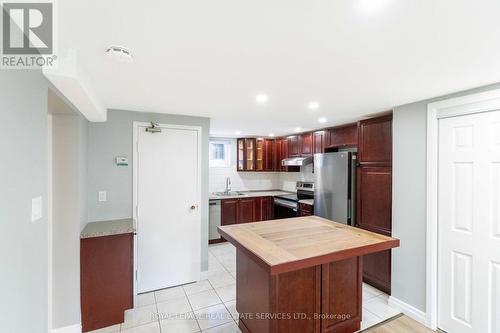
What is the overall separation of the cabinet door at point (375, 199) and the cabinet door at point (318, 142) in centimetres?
108

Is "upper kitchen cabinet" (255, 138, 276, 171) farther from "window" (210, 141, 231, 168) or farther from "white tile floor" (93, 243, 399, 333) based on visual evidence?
"white tile floor" (93, 243, 399, 333)

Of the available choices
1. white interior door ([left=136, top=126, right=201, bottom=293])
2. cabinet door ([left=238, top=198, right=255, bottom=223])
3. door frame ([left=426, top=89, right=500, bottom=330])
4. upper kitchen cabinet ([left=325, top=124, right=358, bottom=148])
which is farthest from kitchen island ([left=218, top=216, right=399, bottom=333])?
cabinet door ([left=238, top=198, right=255, bottom=223])

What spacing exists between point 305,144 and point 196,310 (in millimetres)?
3299

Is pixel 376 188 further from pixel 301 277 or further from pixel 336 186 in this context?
pixel 301 277

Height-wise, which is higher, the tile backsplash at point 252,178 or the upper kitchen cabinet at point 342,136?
the upper kitchen cabinet at point 342,136

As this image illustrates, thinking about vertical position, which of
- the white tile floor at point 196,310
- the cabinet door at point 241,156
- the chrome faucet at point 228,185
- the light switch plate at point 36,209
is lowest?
the white tile floor at point 196,310

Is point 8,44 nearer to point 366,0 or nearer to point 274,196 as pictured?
point 366,0

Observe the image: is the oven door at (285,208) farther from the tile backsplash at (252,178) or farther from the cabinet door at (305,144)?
the cabinet door at (305,144)

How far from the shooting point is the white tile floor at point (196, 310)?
2387 mm

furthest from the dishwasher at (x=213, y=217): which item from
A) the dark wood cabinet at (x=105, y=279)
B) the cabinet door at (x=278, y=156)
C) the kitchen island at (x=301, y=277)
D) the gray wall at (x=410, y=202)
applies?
the gray wall at (x=410, y=202)

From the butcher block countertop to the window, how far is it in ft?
10.5

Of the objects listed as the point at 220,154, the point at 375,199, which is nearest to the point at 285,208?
the point at 220,154

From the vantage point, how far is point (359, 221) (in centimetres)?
326

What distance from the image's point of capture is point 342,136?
3850mm
